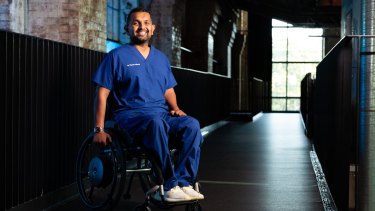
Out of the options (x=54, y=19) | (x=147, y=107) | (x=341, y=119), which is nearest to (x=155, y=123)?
(x=147, y=107)

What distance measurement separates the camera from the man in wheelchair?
3918mm

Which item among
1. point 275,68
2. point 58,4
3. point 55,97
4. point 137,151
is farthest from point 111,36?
point 275,68

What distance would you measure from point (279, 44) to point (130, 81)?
26.6 metres

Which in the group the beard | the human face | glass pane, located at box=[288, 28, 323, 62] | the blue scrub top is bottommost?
the blue scrub top

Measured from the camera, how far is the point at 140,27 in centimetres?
431

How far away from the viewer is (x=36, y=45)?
4406mm

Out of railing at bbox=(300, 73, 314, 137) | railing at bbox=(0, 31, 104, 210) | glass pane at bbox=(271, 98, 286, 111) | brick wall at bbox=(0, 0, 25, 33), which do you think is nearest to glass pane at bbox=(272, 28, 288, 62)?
glass pane at bbox=(271, 98, 286, 111)

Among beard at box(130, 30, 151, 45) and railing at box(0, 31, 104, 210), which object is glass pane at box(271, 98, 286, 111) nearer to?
railing at box(0, 31, 104, 210)

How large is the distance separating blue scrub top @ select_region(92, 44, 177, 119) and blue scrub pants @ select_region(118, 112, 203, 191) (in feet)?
0.47

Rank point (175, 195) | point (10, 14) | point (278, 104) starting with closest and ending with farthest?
1. point (175, 195)
2. point (10, 14)
3. point (278, 104)

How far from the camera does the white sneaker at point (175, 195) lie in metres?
3.85

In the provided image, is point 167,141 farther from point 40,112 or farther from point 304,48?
point 304,48

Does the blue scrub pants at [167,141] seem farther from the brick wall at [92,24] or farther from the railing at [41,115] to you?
the brick wall at [92,24]

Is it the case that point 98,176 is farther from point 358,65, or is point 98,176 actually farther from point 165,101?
point 358,65
